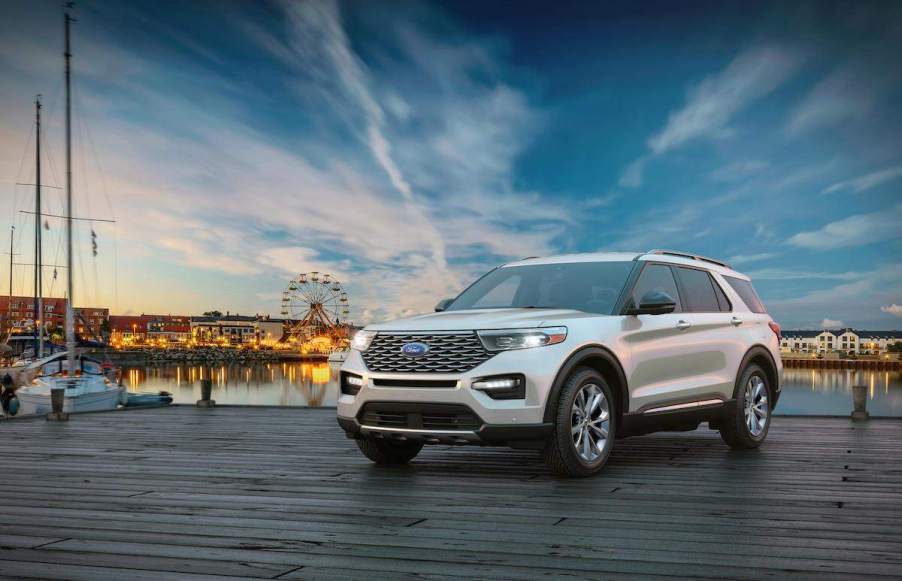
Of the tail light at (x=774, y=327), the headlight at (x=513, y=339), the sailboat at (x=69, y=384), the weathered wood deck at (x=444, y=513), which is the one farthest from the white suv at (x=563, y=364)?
the sailboat at (x=69, y=384)

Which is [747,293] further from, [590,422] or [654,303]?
[590,422]

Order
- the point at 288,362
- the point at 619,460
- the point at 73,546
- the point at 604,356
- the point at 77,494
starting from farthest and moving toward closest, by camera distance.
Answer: the point at 288,362 < the point at 619,460 < the point at 604,356 < the point at 77,494 < the point at 73,546

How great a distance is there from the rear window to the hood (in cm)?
304

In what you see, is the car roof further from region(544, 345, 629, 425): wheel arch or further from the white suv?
region(544, 345, 629, 425): wheel arch

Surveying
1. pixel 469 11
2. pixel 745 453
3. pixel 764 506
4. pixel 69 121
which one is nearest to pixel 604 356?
pixel 764 506

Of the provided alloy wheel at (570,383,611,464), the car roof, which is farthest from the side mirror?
alloy wheel at (570,383,611,464)

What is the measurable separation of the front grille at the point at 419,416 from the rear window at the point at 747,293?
4.31 meters

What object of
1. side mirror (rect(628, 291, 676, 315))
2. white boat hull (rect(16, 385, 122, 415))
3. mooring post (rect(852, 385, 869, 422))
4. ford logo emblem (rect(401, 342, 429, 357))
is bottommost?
white boat hull (rect(16, 385, 122, 415))

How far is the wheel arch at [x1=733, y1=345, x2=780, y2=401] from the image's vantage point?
916 cm

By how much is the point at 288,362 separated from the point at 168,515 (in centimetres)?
18443

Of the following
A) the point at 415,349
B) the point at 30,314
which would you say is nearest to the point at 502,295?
the point at 415,349

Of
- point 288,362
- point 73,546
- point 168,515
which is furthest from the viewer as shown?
point 288,362

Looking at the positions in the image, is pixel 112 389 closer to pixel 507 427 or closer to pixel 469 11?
pixel 469 11

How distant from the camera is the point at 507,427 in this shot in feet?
21.4
